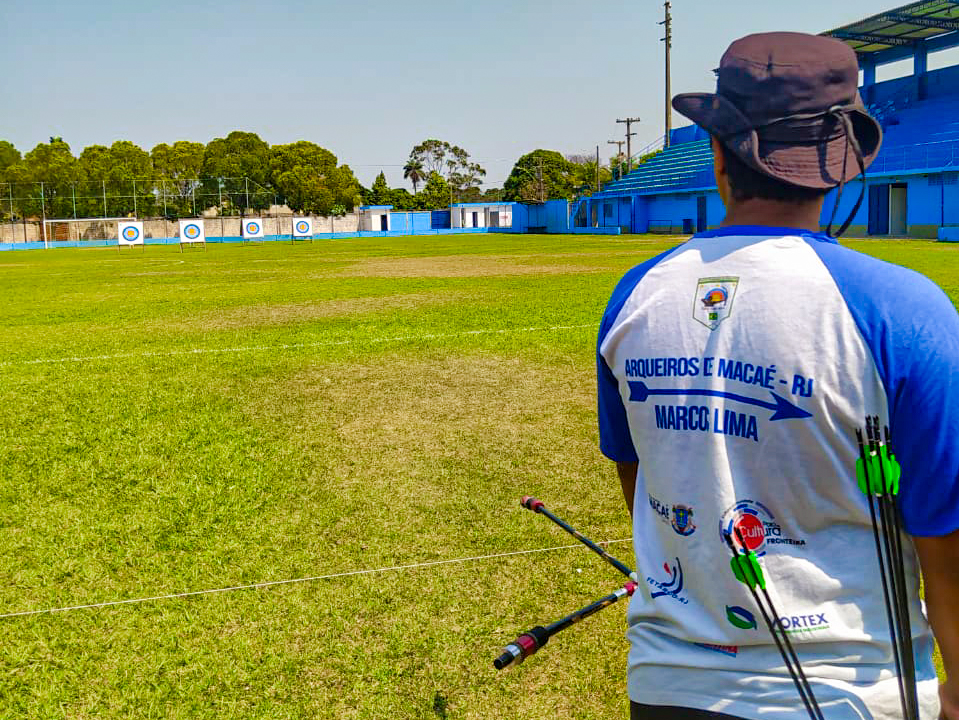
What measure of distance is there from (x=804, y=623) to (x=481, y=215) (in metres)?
92.4

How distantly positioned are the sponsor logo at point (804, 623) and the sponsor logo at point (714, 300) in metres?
0.50

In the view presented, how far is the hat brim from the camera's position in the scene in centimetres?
155

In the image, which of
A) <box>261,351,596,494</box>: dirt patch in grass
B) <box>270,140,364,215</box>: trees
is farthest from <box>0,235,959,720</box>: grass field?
<box>270,140,364,215</box>: trees

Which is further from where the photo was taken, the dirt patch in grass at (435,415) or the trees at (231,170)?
the trees at (231,170)

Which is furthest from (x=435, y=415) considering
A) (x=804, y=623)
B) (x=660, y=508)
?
Answer: (x=804, y=623)

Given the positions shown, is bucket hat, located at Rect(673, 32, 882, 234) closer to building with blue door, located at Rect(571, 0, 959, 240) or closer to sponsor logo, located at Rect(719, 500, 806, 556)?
sponsor logo, located at Rect(719, 500, 806, 556)

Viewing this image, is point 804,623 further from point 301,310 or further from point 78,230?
point 78,230

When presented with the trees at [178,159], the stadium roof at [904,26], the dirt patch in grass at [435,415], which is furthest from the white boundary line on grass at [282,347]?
the trees at [178,159]

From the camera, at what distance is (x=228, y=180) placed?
246 ft

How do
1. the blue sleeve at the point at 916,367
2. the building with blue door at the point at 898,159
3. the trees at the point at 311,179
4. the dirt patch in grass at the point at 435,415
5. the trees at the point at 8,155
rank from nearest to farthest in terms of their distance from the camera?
1. the blue sleeve at the point at 916,367
2. the dirt patch in grass at the point at 435,415
3. the building with blue door at the point at 898,159
4. the trees at the point at 311,179
5. the trees at the point at 8,155

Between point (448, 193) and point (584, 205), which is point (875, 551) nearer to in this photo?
point (584, 205)

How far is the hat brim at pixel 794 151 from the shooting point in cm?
155

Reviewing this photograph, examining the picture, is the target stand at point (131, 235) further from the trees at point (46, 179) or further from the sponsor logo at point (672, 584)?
the sponsor logo at point (672, 584)

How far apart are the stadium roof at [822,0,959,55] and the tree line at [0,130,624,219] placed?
4666cm
